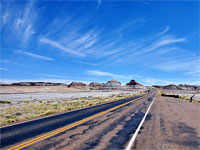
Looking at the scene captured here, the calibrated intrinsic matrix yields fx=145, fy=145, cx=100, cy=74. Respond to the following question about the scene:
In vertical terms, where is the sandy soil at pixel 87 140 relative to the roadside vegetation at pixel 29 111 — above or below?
above

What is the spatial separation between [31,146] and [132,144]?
4129mm

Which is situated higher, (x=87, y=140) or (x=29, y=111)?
(x=87, y=140)

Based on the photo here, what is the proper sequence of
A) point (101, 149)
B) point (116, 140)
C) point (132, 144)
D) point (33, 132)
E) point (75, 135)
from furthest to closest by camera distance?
point (33, 132) < point (75, 135) < point (116, 140) < point (132, 144) < point (101, 149)

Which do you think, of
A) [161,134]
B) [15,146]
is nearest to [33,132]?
[15,146]

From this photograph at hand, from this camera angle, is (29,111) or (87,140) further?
(29,111)

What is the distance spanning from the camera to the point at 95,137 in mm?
6957

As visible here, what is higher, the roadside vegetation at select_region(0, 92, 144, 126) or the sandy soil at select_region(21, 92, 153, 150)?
the sandy soil at select_region(21, 92, 153, 150)

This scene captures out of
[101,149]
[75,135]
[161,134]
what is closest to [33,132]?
[75,135]

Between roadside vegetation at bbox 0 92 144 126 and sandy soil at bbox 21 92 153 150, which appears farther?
roadside vegetation at bbox 0 92 144 126

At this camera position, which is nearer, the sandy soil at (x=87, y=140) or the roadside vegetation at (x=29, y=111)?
the sandy soil at (x=87, y=140)

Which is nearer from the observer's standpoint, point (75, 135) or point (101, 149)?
point (101, 149)

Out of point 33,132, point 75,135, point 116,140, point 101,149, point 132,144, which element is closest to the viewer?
point 101,149

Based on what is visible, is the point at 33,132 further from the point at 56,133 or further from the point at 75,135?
the point at 75,135

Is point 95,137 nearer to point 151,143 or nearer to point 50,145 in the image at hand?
point 50,145
